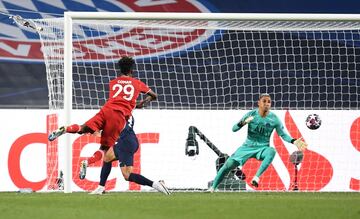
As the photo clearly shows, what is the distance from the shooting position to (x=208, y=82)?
1625cm

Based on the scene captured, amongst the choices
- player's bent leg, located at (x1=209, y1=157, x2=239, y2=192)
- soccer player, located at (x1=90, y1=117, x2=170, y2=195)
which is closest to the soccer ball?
player's bent leg, located at (x1=209, y1=157, x2=239, y2=192)

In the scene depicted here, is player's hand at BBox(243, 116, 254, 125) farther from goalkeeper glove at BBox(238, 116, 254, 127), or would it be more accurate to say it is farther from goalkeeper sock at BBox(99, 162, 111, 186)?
goalkeeper sock at BBox(99, 162, 111, 186)

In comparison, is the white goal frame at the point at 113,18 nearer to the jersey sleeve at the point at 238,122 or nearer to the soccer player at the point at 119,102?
the soccer player at the point at 119,102

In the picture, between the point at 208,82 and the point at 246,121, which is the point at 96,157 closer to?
the point at 246,121

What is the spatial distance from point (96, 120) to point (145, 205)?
2437mm

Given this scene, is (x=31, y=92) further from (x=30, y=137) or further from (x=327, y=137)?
(x=327, y=137)

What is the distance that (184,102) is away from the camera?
52.3ft

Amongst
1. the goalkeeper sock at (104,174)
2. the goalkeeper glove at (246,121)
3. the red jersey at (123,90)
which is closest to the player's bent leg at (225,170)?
the goalkeeper glove at (246,121)

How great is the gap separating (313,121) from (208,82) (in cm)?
212

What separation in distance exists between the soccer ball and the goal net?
83mm

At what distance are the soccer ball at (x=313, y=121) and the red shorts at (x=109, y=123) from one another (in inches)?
155

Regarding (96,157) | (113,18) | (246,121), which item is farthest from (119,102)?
(246,121)

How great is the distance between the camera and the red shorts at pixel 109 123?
11.7m

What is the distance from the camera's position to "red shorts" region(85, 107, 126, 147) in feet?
38.5
